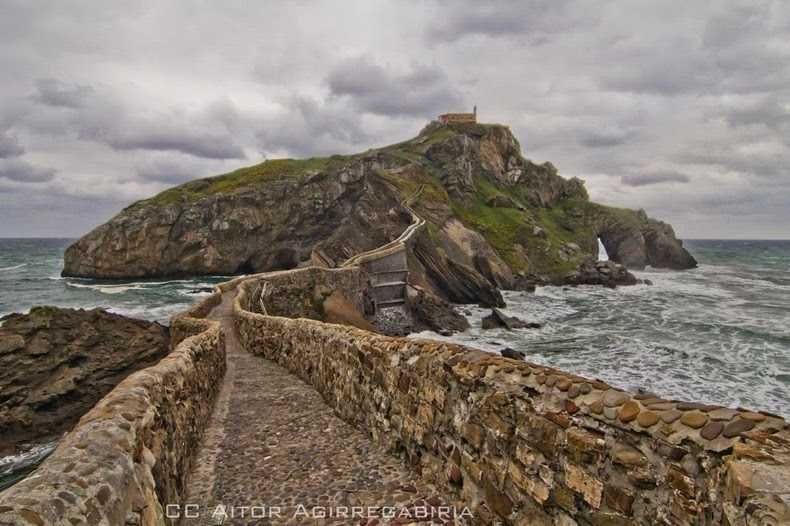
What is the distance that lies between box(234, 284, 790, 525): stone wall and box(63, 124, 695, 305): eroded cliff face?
4572cm

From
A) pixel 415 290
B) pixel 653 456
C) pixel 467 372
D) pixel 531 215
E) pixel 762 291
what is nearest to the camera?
pixel 653 456

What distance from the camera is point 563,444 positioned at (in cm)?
407

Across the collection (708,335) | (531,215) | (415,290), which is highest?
(531,215)

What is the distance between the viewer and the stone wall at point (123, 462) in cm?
289

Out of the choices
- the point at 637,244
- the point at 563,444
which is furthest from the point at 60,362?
the point at 637,244

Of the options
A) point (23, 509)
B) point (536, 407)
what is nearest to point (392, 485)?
point (536, 407)

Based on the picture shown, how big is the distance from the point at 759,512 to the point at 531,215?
82.9m

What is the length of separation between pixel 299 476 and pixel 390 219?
5251 centimetres

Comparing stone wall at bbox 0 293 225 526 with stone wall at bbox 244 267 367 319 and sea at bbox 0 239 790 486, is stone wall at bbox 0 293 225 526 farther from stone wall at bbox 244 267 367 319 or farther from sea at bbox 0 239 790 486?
stone wall at bbox 244 267 367 319

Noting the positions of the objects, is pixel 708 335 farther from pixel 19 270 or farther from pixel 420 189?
pixel 19 270

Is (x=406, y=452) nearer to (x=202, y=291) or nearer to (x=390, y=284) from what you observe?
(x=390, y=284)

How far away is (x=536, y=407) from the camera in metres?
4.41

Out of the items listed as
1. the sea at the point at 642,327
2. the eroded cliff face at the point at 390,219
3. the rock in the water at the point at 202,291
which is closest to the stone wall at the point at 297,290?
the sea at the point at 642,327

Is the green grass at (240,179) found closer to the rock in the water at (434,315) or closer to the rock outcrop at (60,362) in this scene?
the rock in the water at (434,315)
